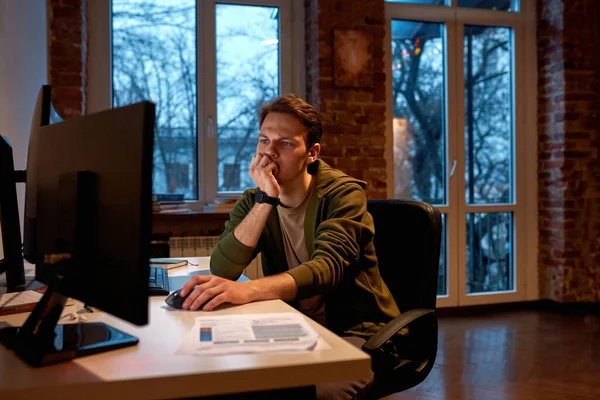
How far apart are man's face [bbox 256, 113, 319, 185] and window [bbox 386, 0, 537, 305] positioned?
2.52 m

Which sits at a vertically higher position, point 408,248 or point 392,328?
point 408,248

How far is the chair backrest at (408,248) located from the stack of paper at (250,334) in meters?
0.59

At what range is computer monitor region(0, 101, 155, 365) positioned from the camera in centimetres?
81

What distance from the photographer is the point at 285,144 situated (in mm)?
1760

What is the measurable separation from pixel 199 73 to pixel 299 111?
7.62 feet

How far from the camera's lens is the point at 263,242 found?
180 cm

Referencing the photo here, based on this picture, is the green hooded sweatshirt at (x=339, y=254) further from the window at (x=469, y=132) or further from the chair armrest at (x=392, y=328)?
the window at (x=469, y=132)

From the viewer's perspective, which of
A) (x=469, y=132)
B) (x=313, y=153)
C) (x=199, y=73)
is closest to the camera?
(x=313, y=153)

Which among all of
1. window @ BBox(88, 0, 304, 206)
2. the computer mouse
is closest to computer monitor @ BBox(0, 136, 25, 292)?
the computer mouse

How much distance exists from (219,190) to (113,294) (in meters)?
3.10

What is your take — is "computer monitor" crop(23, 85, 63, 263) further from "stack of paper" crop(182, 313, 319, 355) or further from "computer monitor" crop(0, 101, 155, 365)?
"stack of paper" crop(182, 313, 319, 355)

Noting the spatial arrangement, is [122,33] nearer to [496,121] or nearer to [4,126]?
Answer: [4,126]

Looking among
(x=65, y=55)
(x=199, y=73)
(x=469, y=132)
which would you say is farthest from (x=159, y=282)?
(x=469, y=132)

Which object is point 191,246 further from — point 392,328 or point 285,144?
point 392,328
